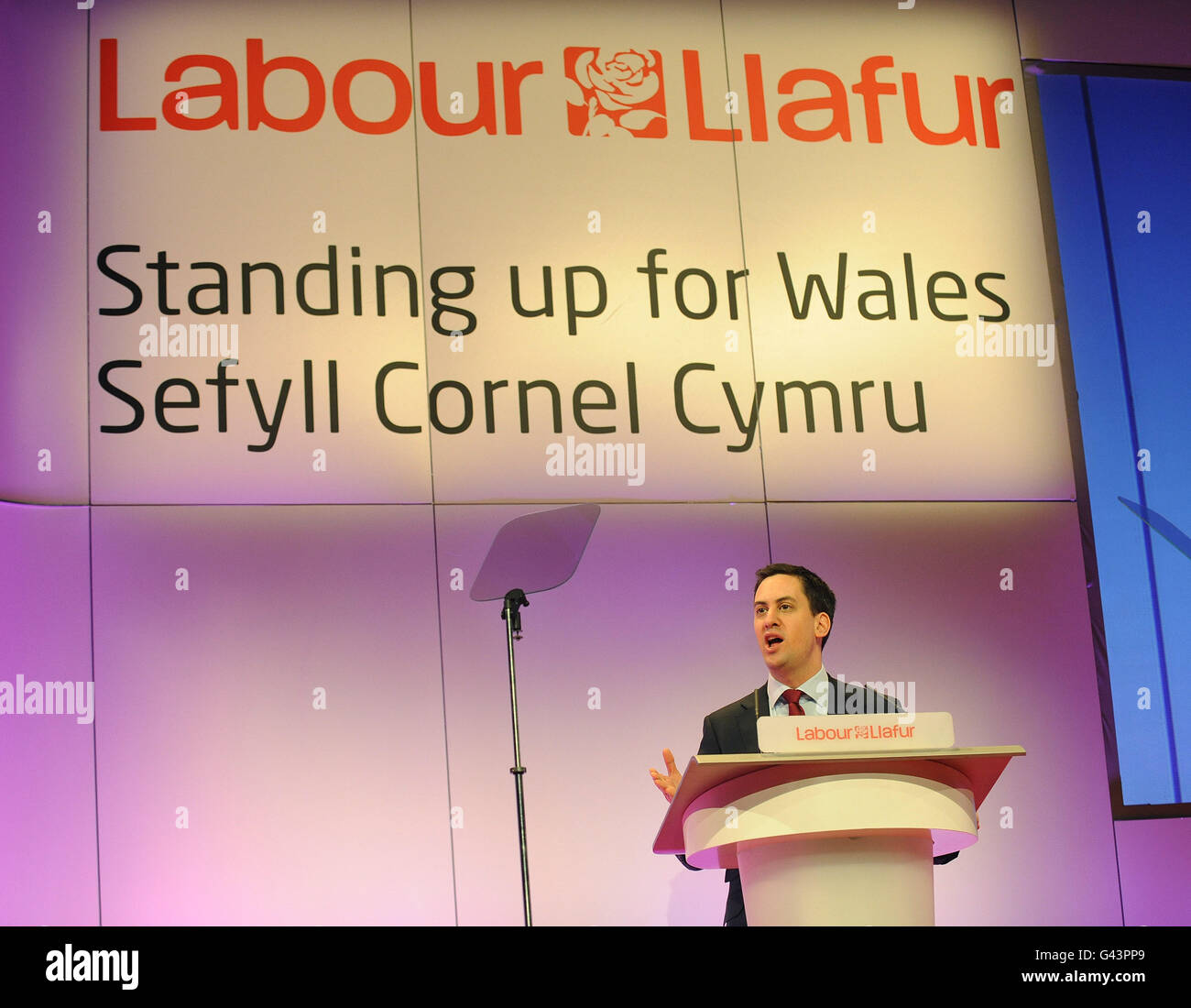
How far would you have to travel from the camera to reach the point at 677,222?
4828 millimetres

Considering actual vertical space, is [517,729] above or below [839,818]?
above

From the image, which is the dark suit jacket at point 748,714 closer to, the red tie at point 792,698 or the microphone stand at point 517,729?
the red tie at point 792,698

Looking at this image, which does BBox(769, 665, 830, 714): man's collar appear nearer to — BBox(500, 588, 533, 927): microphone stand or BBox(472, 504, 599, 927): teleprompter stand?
BBox(500, 588, 533, 927): microphone stand

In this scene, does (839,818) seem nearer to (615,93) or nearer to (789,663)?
(789,663)

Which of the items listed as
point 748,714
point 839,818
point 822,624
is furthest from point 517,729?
point 839,818

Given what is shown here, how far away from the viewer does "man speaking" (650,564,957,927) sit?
12.3 ft

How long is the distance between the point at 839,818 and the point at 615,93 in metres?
3.40

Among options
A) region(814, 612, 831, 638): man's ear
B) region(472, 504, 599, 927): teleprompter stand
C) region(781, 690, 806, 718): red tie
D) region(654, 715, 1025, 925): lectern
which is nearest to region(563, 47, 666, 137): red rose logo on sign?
region(472, 504, 599, 927): teleprompter stand

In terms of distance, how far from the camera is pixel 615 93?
4.95 metres

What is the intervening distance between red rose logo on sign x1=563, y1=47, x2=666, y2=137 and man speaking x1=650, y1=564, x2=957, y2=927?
6.22 feet

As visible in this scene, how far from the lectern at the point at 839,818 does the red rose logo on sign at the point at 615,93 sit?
3070mm

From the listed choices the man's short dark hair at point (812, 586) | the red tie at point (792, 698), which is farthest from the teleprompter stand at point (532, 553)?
the red tie at point (792, 698)

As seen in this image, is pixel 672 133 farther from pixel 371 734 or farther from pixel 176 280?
pixel 371 734
